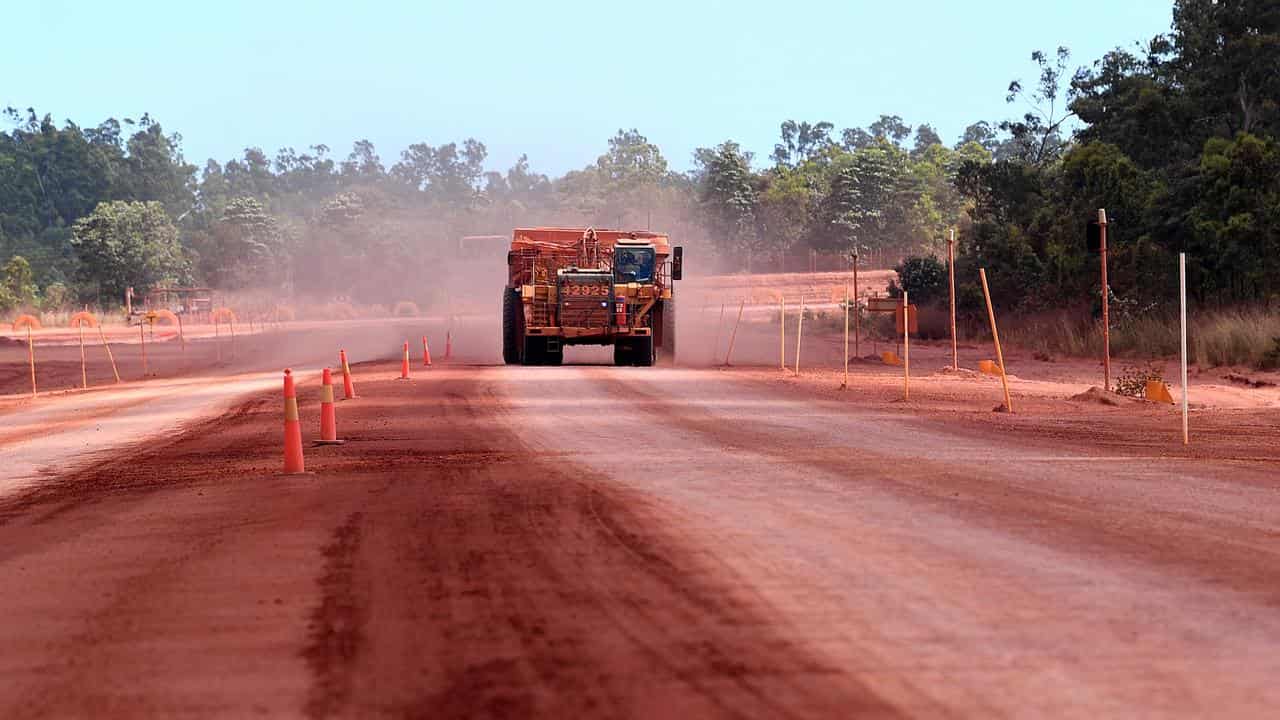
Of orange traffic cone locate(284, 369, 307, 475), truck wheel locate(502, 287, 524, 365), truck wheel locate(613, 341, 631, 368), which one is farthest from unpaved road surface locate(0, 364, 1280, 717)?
truck wheel locate(613, 341, 631, 368)

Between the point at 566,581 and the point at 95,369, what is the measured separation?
4479 centimetres

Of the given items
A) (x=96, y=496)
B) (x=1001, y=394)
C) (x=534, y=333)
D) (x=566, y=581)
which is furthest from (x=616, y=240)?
(x=566, y=581)

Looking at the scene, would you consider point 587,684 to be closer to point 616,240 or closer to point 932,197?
point 616,240

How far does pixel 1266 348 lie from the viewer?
31.1 metres

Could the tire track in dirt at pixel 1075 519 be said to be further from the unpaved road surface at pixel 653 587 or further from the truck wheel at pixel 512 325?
the truck wheel at pixel 512 325

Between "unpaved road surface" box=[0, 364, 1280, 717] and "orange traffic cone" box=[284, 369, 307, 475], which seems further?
"orange traffic cone" box=[284, 369, 307, 475]

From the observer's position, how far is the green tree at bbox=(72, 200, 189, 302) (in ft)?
325

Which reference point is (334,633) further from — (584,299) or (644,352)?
(644,352)

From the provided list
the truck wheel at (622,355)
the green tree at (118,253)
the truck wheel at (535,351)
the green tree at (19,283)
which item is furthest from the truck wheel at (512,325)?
the green tree at (118,253)

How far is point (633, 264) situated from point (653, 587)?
87.4 feet

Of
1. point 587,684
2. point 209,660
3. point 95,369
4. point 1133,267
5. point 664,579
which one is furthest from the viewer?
point 95,369

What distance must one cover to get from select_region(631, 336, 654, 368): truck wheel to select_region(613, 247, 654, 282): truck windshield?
5.13 feet

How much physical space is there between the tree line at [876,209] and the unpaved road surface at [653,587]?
87.6ft

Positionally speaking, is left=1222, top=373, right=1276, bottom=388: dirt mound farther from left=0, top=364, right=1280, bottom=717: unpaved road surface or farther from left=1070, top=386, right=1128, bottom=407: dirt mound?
left=0, top=364, right=1280, bottom=717: unpaved road surface
